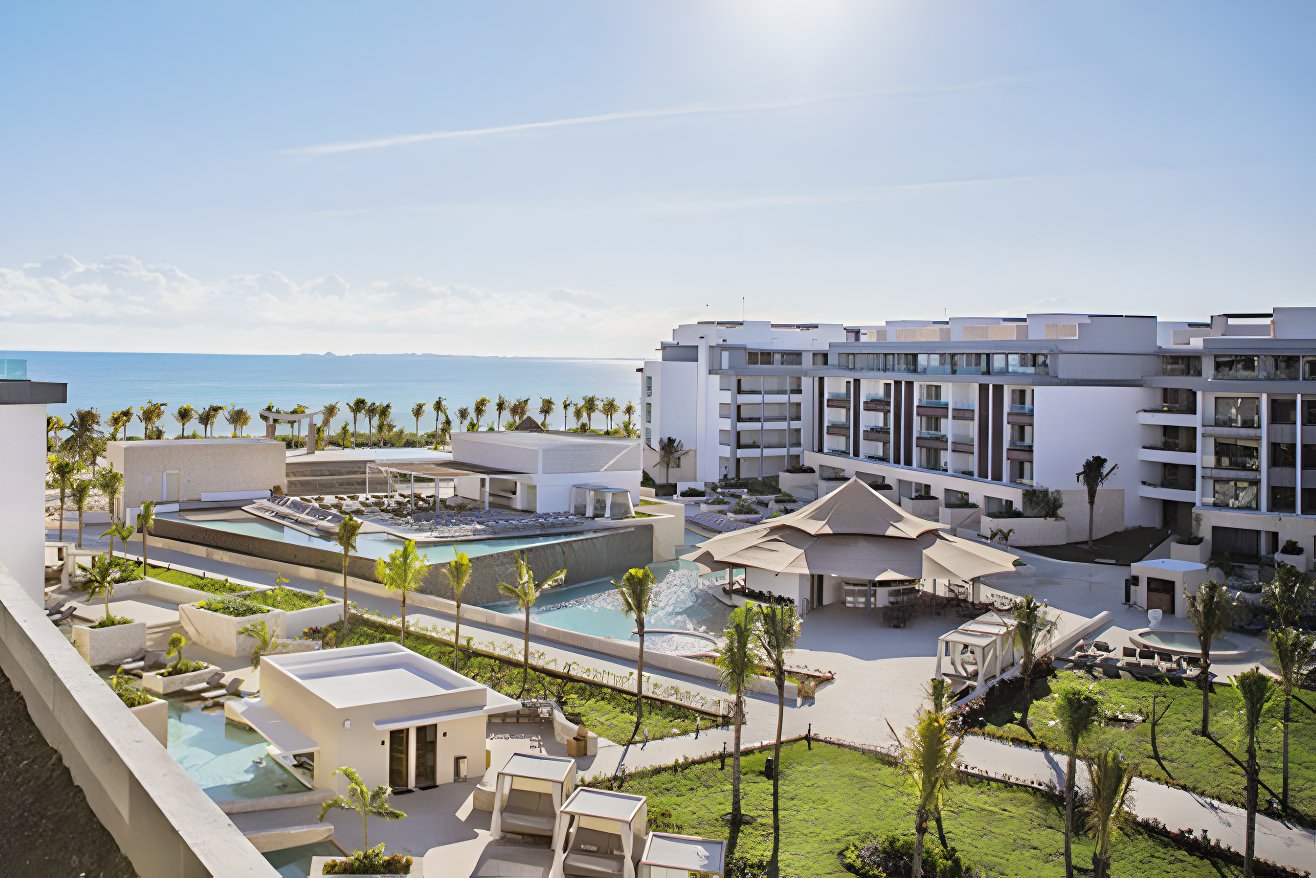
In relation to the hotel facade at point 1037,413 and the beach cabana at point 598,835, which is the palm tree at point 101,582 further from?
the hotel facade at point 1037,413

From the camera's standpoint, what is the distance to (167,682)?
2642 centimetres

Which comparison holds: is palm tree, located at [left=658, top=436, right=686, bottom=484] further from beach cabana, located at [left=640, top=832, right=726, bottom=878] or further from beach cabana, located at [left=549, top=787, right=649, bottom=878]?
beach cabana, located at [left=640, top=832, right=726, bottom=878]

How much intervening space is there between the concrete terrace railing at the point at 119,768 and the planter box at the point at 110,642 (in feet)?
74.3

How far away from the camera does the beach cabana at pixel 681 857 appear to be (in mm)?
17016

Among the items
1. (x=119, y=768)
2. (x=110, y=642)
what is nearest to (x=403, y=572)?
(x=110, y=642)

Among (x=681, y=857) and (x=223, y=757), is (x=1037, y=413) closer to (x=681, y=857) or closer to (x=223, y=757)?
(x=681, y=857)

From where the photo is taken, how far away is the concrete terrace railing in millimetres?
4934

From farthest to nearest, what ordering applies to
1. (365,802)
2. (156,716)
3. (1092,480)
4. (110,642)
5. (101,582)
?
1. (1092,480)
2. (101,582)
3. (110,642)
4. (156,716)
5. (365,802)

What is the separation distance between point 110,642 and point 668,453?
4323 centimetres

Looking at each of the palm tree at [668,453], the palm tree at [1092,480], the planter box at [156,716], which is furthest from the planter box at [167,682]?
the palm tree at [668,453]

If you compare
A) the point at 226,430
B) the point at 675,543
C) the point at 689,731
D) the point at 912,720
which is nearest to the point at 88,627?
the point at 689,731

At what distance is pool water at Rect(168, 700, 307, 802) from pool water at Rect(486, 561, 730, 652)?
12.8m

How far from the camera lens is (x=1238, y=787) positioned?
75.2ft

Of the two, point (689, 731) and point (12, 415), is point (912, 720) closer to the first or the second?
point (689, 731)
